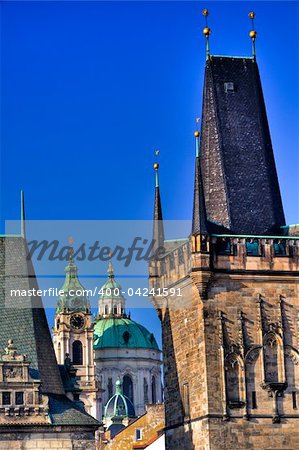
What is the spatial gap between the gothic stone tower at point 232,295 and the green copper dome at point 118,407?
88329 mm

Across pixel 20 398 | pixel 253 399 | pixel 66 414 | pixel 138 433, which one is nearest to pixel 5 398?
pixel 20 398

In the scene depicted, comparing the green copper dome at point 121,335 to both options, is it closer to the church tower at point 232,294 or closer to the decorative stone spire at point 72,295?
the decorative stone spire at point 72,295

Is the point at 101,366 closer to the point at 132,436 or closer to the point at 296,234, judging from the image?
the point at 132,436

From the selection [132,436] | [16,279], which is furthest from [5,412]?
[132,436]

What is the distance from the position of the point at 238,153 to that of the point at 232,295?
19.8 ft

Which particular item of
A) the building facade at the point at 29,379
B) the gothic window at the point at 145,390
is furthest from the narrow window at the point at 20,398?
the gothic window at the point at 145,390

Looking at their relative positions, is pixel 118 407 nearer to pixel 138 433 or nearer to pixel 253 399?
pixel 138 433

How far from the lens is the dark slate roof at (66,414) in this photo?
46.6m

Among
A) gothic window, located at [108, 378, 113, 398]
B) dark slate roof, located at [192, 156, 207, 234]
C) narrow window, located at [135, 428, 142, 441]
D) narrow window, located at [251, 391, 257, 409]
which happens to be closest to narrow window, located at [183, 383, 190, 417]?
narrow window, located at [251, 391, 257, 409]

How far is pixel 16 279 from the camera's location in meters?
49.7

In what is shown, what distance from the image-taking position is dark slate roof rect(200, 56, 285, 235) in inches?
1932

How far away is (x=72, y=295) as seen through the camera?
5477 inches

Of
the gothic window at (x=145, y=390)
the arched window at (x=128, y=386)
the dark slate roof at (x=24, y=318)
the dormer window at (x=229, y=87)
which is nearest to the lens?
the dark slate roof at (x=24, y=318)

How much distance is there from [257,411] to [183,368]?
12.4 ft
